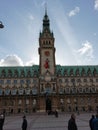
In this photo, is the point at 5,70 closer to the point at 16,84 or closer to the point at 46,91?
the point at 16,84

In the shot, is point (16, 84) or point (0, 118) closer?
point (0, 118)

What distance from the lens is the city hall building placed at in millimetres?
125062

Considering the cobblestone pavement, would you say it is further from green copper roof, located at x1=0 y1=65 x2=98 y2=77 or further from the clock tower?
green copper roof, located at x1=0 y1=65 x2=98 y2=77

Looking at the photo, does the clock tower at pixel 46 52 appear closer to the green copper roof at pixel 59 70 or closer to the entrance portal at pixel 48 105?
the green copper roof at pixel 59 70

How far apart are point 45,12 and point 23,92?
57694 mm

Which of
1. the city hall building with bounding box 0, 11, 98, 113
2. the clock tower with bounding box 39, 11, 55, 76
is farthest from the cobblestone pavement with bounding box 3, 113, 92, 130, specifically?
the clock tower with bounding box 39, 11, 55, 76

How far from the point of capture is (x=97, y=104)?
12794 cm

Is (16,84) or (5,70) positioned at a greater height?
(5,70)

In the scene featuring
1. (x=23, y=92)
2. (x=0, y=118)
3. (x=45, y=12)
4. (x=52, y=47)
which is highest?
(x=45, y=12)

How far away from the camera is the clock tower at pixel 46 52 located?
423 feet

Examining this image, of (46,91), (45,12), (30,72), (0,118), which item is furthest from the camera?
(45,12)

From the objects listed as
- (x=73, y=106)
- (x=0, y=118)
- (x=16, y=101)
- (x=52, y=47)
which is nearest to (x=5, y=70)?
(x=16, y=101)

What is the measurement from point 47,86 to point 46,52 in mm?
Result: 20246

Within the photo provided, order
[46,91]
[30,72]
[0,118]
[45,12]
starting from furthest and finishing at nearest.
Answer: [45,12] → [30,72] → [46,91] → [0,118]
